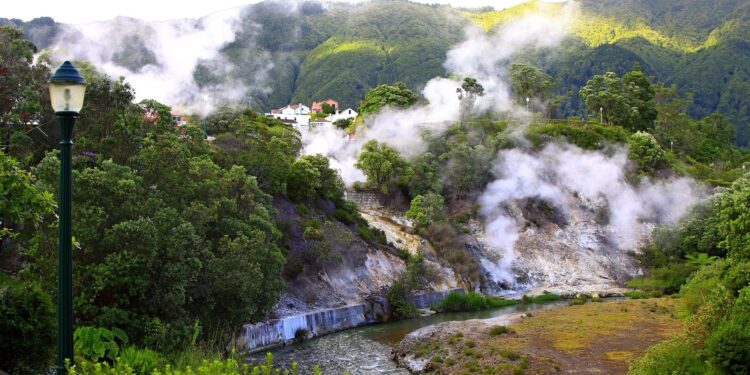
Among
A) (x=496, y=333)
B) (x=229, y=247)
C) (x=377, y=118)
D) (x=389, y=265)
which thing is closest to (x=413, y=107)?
(x=377, y=118)

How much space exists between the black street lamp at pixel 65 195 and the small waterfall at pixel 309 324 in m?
26.0

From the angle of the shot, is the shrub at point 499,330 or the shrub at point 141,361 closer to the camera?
the shrub at point 141,361

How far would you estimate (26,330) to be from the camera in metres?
17.2

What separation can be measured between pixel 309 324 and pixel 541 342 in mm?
13286

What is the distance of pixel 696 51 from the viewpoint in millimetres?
189000

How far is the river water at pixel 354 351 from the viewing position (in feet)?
107

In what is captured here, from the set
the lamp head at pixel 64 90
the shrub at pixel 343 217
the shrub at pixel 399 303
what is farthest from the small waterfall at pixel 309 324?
the lamp head at pixel 64 90

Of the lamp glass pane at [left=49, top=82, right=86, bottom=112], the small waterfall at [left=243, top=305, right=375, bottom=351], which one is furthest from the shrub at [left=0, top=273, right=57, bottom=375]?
the small waterfall at [left=243, top=305, right=375, bottom=351]

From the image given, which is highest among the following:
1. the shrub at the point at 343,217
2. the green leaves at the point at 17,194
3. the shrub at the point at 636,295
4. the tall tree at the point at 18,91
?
the tall tree at the point at 18,91

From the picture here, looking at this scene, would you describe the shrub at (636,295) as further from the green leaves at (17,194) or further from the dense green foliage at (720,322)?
→ the green leaves at (17,194)

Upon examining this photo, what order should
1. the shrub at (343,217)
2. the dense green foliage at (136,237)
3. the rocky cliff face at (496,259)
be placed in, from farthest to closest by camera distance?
the shrub at (343,217), the rocky cliff face at (496,259), the dense green foliage at (136,237)

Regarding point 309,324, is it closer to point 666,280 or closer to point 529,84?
point 666,280

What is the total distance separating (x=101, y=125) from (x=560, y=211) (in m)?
50.5

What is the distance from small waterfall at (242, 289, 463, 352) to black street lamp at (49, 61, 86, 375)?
85.2 ft
